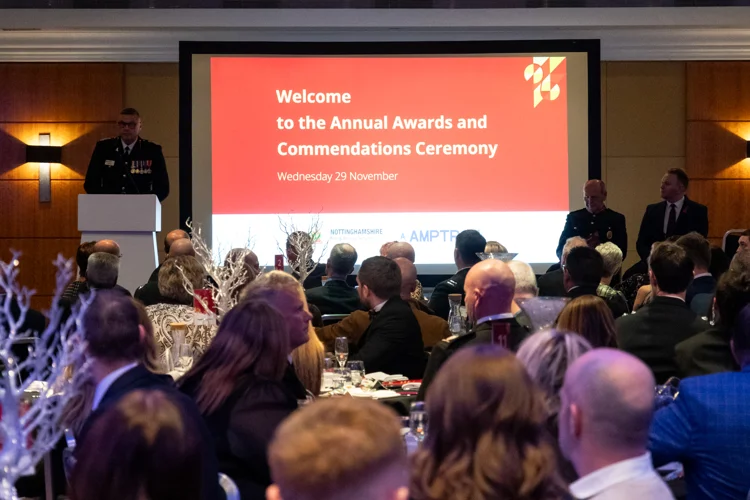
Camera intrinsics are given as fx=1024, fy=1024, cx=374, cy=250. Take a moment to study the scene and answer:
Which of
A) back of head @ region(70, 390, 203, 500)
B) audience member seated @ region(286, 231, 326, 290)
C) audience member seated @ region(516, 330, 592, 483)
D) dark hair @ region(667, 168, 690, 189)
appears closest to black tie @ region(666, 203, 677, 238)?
dark hair @ region(667, 168, 690, 189)

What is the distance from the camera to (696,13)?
9.77 m

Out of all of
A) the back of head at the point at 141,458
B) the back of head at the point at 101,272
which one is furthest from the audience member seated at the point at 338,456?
the back of head at the point at 101,272

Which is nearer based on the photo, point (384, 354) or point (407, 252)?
point (384, 354)

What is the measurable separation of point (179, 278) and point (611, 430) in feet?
11.8

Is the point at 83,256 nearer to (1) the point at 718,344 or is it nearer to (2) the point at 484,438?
(1) the point at 718,344

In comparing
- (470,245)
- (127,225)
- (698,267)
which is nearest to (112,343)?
(698,267)

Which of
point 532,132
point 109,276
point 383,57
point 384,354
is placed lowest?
point 384,354

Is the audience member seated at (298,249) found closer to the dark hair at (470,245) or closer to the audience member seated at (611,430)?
the dark hair at (470,245)

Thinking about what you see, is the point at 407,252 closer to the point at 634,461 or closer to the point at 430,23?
the point at 430,23

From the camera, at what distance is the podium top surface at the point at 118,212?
25.4 ft

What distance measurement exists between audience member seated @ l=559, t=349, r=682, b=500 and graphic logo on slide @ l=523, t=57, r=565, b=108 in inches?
308

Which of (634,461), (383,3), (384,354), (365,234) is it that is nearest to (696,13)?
(383,3)

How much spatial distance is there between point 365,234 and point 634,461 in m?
7.72

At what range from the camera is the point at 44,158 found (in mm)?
10523
